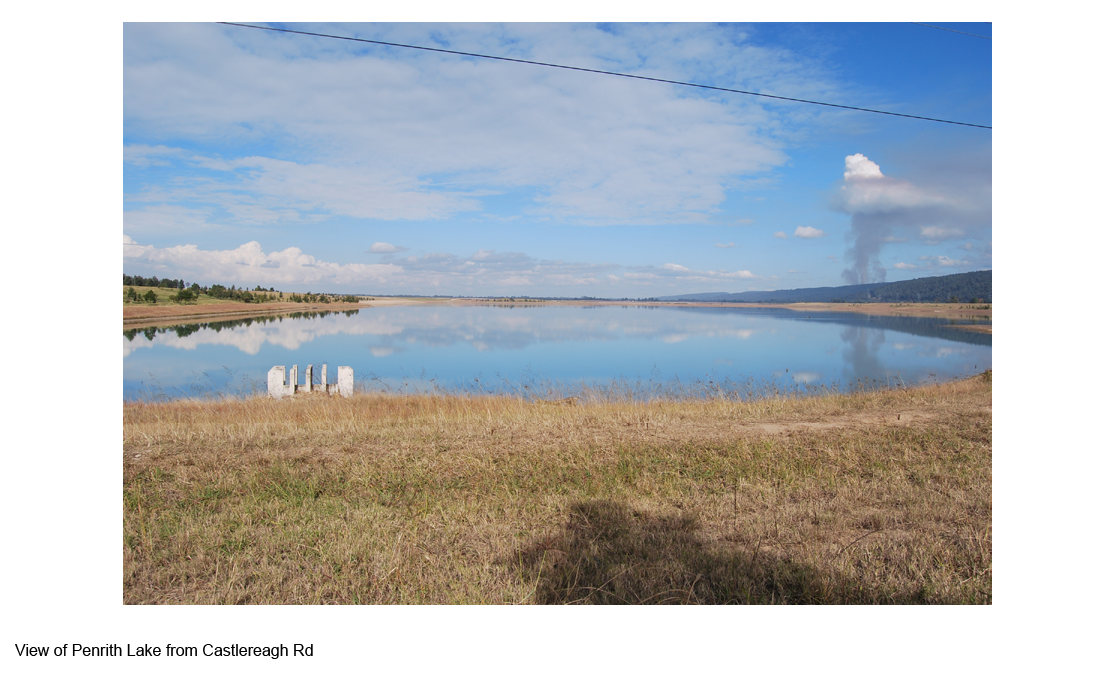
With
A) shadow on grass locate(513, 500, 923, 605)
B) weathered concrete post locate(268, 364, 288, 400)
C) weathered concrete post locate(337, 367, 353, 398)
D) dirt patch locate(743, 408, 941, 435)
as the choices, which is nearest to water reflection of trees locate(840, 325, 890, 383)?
dirt patch locate(743, 408, 941, 435)

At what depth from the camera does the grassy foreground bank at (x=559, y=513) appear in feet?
11.4

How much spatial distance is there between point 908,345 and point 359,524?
1718 inches

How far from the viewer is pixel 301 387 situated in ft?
46.9

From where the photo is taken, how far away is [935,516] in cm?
454

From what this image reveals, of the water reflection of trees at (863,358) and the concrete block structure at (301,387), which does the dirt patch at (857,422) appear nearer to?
the water reflection of trees at (863,358)

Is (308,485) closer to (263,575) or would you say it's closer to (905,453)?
(263,575)

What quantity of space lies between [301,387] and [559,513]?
12.0 m

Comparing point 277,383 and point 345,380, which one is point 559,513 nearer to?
point 345,380

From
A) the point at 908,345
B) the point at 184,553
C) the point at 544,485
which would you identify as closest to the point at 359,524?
the point at 184,553

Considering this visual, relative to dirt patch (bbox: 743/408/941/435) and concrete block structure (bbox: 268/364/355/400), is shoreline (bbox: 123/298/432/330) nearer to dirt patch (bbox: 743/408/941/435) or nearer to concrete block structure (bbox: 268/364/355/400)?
concrete block structure (bbox: 268/364/355/400)

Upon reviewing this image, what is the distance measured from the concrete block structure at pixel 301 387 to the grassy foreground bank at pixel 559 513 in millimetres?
5238

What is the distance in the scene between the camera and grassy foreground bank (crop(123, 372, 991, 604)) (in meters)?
3.47

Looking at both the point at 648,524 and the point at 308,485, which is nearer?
the point at 648,524
